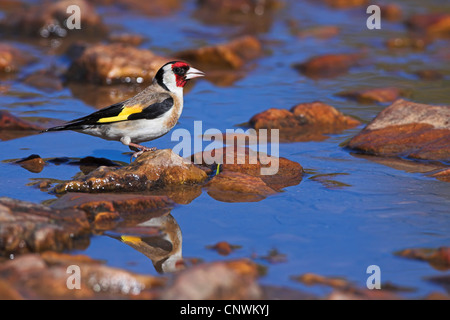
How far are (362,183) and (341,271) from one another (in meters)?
2.03

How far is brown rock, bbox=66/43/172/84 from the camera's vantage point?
10617 millimetres

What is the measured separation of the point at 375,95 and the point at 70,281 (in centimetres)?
653

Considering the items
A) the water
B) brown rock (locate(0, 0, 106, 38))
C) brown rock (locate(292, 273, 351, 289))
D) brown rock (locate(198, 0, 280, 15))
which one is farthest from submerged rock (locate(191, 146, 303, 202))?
brown rock (locate(198, 0, 280, 15))

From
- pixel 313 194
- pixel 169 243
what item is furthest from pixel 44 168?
pixel 313 194

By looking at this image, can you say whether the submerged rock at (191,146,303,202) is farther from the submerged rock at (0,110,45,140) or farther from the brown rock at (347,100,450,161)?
the submerged rock at (0,110,45,140)

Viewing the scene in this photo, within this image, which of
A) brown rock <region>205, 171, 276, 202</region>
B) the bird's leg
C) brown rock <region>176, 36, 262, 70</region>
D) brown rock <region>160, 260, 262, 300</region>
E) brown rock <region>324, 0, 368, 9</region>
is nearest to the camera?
brown rock <region>160, 260, 262, 300</region>

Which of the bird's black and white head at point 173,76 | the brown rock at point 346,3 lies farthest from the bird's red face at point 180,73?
the brown rock at point 346,3

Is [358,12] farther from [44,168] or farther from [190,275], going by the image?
[190,275]

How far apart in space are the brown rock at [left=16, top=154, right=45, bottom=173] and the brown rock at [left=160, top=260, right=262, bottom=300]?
10.5ft

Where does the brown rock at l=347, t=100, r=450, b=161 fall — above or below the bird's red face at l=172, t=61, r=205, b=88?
below

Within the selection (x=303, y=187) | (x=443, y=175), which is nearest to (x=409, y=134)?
(x=443, y=175)

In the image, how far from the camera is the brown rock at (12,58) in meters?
11.0

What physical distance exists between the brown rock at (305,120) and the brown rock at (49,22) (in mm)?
6298
